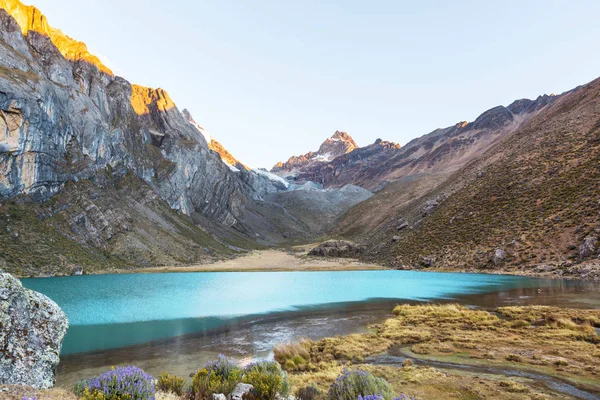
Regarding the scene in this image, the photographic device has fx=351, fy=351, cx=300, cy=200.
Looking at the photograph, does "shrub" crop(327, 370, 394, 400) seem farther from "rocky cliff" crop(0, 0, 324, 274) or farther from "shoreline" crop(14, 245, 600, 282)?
"rocky cliff" crop(0, 0, 324, 274)

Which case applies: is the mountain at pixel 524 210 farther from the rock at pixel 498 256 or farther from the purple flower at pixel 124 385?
the purple flower at pixel 124 385

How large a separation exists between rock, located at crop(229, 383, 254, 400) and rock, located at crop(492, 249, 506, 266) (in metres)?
75.1

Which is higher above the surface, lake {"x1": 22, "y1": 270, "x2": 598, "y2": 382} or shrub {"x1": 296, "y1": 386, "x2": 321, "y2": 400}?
shrub {"x1": 296, "y1": 386, "x2": 321, "y2": 400}

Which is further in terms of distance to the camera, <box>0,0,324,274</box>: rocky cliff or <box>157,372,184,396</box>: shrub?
<box>0,0,324,274</box>: rocky cliff

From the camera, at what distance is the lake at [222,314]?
22.8m

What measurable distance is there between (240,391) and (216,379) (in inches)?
42.4

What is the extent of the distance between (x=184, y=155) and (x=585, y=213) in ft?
586

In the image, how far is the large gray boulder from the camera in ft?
28.1

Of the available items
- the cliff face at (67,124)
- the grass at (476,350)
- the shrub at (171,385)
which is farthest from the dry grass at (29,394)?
the cliff face at (67,124)

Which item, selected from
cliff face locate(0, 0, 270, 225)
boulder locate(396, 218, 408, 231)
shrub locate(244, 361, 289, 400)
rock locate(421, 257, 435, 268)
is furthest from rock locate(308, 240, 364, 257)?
shrub locate(244, 361, 289, 400)

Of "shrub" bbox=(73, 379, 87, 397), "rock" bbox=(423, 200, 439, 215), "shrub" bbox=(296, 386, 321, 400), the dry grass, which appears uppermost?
"rock" bbox=(423, 200, 439, 215)

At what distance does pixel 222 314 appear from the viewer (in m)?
37.6

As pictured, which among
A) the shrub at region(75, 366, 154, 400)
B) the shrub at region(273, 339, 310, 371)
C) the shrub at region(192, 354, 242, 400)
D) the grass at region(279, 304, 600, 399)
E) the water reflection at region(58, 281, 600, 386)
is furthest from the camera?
Result: the water reflection at region(58, 281, 600, 386)

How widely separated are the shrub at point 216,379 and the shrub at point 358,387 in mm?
3418
